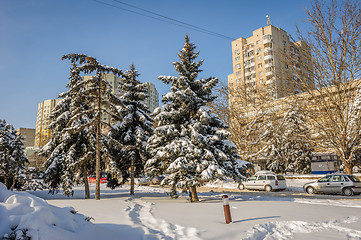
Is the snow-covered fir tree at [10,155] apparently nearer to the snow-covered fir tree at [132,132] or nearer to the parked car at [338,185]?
the snow-covered fir tree at [132,132]

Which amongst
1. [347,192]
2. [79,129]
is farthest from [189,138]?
[347,192]

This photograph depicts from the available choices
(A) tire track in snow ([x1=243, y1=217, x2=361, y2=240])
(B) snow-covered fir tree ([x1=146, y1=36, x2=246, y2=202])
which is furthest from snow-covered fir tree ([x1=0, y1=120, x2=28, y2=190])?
(A) tire track in snow ([x1=243, y1=217, x2=361, y2=240])

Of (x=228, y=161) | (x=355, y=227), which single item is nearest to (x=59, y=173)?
(x=228, y=161)

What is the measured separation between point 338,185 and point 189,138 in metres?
12.7

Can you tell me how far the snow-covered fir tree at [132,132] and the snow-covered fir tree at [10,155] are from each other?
8.01 metres

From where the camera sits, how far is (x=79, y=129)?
1623cm

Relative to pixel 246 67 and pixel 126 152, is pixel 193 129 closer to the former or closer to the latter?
pixel 126 152

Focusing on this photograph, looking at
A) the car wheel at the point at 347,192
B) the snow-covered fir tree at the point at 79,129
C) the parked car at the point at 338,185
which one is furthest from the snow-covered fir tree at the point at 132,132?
the car wheel at the point at 347,192

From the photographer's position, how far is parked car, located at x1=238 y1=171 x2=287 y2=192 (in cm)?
2298

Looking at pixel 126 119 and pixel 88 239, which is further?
pixel 126 119

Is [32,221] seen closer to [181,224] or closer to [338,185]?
[181,224]

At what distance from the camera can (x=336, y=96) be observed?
18.3m

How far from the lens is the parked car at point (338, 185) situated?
17891 millimetres

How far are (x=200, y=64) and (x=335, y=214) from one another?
10.7 meters
